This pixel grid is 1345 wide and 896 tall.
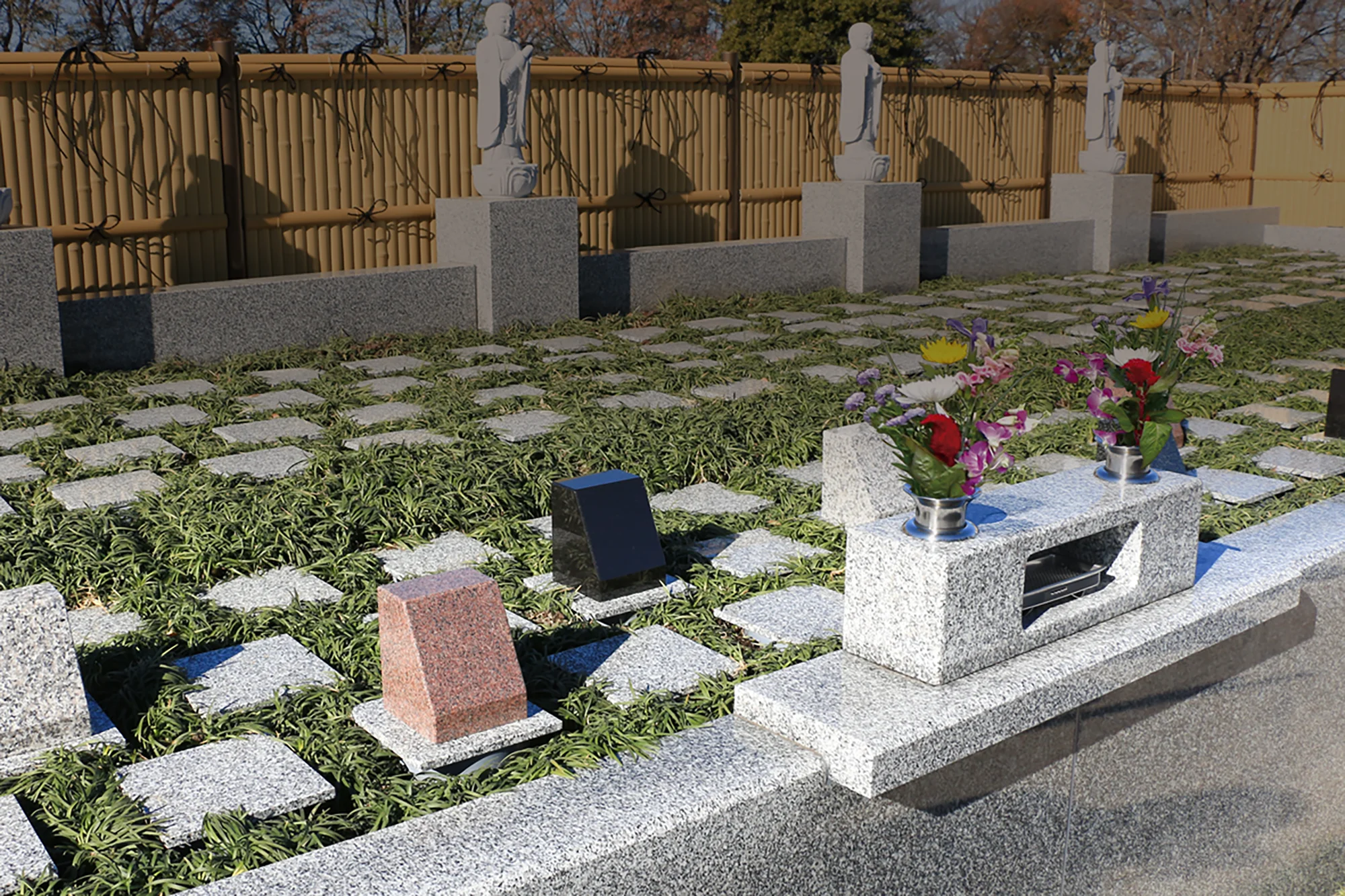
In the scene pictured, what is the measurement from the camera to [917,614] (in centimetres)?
293

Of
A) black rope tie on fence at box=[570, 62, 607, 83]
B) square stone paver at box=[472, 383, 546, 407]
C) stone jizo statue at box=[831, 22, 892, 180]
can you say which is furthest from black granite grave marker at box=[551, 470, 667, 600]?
stone jizo statue at box=[831, 22, 892, 180]

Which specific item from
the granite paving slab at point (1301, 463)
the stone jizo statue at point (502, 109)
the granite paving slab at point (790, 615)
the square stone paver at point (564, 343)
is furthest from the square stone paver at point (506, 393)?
the granite paving slab at point (1301, 463)

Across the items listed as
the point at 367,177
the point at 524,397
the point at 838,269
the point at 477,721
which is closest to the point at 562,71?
the point at 367,177

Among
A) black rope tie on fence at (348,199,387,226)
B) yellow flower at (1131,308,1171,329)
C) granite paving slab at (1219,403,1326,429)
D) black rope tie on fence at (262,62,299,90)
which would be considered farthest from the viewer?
black rope tie on fence at (348,199,387,226)

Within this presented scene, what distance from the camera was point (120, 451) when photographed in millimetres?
5902

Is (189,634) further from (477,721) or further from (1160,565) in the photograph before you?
(1160,565)

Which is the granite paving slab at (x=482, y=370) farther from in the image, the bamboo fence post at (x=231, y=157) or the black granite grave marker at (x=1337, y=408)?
the black granite grave marker at (x=1337, y=408)

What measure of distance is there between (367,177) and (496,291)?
4.72 feet

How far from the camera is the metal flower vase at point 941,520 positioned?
9.61 ft

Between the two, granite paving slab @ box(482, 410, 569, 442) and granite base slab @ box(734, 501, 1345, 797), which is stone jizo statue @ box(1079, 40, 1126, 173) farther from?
granite base slab @ box(734, 501, 1345, 797)

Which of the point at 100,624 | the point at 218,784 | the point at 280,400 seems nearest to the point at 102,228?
the point at 280,400

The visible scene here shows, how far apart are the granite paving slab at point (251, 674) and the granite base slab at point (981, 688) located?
1.21 meters

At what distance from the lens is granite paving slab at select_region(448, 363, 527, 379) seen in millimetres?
8039

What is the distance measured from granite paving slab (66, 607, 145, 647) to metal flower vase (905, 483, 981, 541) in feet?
7.59
